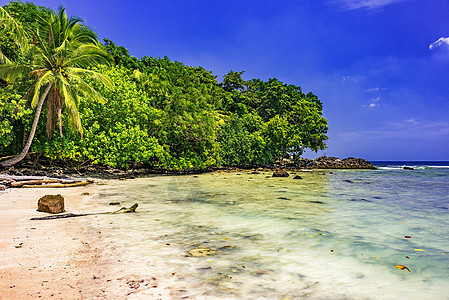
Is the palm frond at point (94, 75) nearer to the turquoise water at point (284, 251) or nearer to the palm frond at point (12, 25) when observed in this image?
the palm frond at point (12, 25)

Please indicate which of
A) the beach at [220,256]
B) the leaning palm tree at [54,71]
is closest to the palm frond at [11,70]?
the leaning palm tree at [54,71]

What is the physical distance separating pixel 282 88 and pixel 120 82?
23.4 meters

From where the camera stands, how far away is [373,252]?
4.06m

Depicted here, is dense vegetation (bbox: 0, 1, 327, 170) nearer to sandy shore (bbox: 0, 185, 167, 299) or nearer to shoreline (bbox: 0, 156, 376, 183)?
shoreline (bbox: 0, 156, 376, 183)

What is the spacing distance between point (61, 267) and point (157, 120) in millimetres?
18101

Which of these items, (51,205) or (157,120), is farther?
(157,120)

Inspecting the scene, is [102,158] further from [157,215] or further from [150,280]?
[150,280]

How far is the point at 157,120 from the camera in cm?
2042

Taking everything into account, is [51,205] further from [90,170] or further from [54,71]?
[90,170]

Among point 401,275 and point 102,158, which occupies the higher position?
point 102,158

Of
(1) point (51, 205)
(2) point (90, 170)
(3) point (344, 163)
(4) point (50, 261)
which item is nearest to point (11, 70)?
(2) point (90, 170)

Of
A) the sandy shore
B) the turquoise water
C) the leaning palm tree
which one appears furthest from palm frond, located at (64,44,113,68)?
the sandy shore

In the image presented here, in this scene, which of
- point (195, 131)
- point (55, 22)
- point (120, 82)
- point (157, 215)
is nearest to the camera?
point (157, 215)

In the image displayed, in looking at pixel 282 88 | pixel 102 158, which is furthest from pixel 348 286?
pixel 282 88
